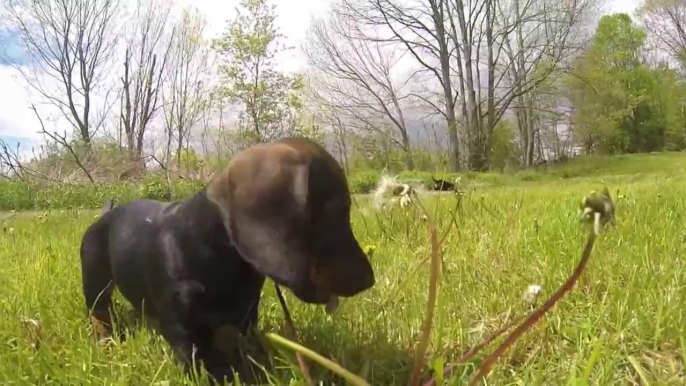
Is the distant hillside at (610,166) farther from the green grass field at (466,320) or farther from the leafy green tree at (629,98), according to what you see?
the green grass field at (466,320)

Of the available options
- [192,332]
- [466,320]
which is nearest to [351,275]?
[192,332]

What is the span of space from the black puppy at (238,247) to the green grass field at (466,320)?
124mm

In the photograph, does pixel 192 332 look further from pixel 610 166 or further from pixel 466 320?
pixel 610 166

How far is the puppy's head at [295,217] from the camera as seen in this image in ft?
2.91

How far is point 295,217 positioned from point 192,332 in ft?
1.22

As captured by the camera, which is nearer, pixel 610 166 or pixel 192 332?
pixel 192 332

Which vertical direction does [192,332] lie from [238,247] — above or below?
below

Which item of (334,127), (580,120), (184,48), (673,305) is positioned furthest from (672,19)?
(673,305)

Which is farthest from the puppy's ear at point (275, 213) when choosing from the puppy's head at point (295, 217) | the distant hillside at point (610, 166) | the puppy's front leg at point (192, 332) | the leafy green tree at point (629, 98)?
the leafy green tree at point (629, 98)

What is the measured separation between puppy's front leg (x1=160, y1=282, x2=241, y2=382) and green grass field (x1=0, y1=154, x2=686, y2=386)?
0.26 feet

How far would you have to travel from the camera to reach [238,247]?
0.94 meters

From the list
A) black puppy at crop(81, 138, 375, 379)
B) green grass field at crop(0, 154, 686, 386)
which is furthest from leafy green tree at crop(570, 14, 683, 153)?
black puppy at crop(81, 138, 375, 379)

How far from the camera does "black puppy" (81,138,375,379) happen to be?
89cm

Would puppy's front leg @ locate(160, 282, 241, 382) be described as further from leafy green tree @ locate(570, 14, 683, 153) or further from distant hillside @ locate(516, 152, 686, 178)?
leafy green tree @ locate(570, 14, 683, 153)
